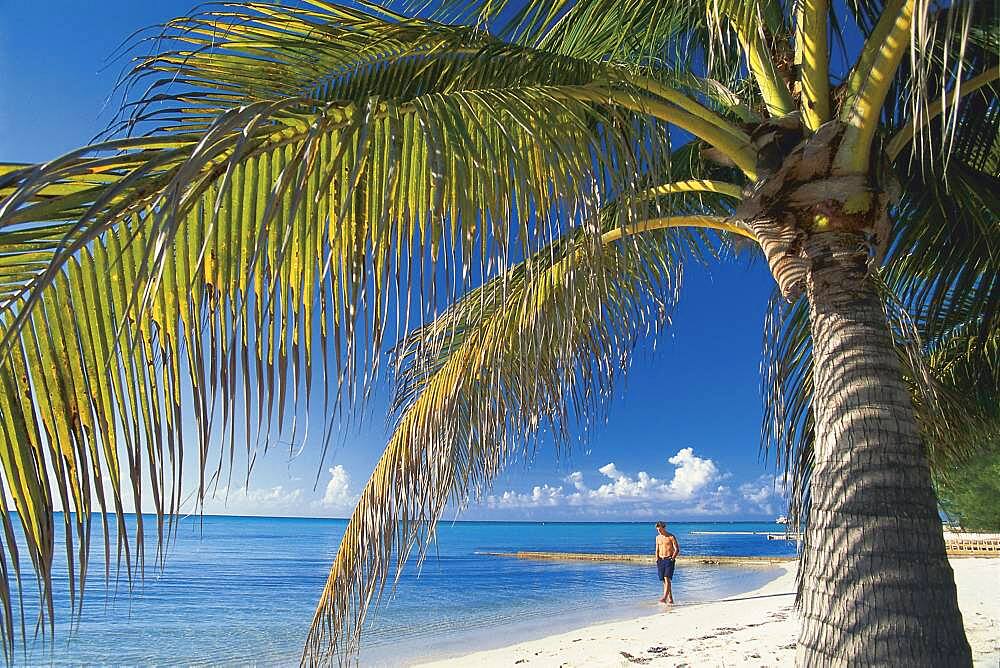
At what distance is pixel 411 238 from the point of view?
1956mm

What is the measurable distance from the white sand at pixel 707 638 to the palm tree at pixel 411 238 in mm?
5346

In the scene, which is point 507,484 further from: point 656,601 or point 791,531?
point 656,601

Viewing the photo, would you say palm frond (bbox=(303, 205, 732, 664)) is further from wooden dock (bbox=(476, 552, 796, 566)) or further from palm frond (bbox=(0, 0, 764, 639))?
wooden dock (bbox=(476, 552, 796, 566))

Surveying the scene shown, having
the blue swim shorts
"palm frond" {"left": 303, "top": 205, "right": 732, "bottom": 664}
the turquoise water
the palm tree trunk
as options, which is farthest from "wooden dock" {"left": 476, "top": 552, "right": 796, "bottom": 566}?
the palm tree trunk

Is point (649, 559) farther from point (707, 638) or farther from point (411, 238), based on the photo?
point (411, 238)

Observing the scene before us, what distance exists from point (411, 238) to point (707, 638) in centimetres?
1020

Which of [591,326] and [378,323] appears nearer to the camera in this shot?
[378,323]

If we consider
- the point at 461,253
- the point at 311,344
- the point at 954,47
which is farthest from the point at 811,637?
the point at 954,47

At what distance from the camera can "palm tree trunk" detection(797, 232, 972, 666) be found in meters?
Answer: 2.33

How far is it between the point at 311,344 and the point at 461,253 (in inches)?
18.4

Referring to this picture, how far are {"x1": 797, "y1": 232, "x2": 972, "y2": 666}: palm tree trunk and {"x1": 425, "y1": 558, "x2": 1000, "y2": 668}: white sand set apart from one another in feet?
17.2

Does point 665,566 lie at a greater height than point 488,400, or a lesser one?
lesser

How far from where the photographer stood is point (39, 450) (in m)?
1.45

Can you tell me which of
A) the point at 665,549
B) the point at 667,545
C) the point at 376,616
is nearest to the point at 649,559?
the point at 376,616
